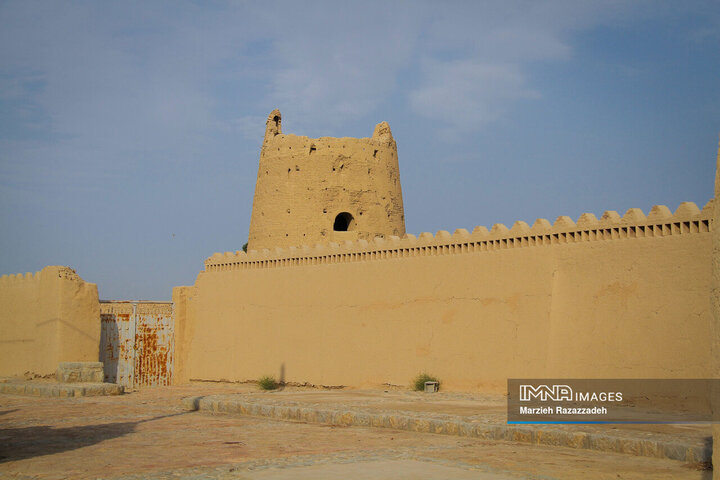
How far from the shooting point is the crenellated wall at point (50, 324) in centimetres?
1669


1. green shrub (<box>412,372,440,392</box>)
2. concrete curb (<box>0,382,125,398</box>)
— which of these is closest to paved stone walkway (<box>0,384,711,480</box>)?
concrete curb (<box>0,382,125,398</box>)

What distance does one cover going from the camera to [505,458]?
714 cm

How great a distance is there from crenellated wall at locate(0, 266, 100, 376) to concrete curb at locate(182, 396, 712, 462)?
5937 millimetres

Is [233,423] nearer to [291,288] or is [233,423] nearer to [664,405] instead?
[664,405]

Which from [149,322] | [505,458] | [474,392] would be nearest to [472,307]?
[474,392]

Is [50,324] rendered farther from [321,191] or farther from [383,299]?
[383,299]

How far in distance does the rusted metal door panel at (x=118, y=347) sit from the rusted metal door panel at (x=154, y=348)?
0.19m

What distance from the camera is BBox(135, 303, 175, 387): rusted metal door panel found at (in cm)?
1830

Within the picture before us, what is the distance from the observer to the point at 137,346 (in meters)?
18.3

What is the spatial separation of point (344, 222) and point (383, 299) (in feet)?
19.4

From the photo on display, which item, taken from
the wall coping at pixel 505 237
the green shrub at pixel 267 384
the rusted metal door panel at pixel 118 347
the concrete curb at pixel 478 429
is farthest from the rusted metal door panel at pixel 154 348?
the concrete curb at pixel 478 429

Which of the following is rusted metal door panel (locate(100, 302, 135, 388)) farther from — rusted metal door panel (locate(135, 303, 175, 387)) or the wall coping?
the wall coping

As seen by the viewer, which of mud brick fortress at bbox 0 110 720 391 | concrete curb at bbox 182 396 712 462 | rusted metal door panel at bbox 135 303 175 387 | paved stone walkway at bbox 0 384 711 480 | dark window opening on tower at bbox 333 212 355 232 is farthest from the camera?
dark window opening on tower at bbox 333 212 355 232

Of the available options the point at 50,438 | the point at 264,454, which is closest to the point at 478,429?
the point at 264,454
